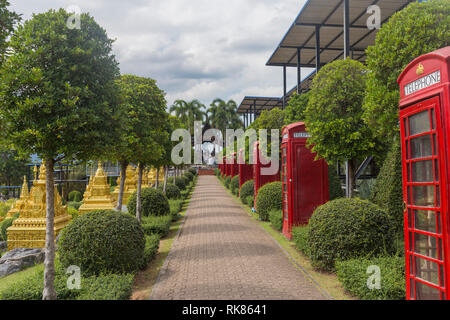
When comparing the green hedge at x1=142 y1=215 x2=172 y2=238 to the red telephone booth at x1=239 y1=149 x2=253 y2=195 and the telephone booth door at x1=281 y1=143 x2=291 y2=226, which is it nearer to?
the telephone booth door at x1=281 y1=143 x2=291 y2=226

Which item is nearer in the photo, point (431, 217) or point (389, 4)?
point (431, 217)

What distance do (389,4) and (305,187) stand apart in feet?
35.0

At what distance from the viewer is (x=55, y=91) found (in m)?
5.11

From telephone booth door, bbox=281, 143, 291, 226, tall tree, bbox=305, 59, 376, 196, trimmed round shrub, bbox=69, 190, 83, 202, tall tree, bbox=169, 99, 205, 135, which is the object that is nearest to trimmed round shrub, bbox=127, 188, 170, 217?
telephone booth door, bbox=281, 143, 291, 226

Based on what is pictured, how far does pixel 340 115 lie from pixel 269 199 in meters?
5.79

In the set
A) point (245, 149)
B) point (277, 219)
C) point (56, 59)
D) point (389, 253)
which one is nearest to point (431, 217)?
point (389, 253)

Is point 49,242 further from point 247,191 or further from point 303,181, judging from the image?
point 247,191

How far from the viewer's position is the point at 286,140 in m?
10.7

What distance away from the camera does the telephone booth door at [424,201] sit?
3.71 m

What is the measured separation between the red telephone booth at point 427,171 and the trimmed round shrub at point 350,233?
215 centimetres

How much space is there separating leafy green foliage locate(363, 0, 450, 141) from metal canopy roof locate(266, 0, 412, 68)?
355 inches

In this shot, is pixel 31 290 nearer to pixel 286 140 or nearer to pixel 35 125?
pixel 35 125

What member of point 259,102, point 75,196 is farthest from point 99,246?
point 259,102

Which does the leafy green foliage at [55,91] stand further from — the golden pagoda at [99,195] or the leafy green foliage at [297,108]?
the golden pagoda at [99,195]
